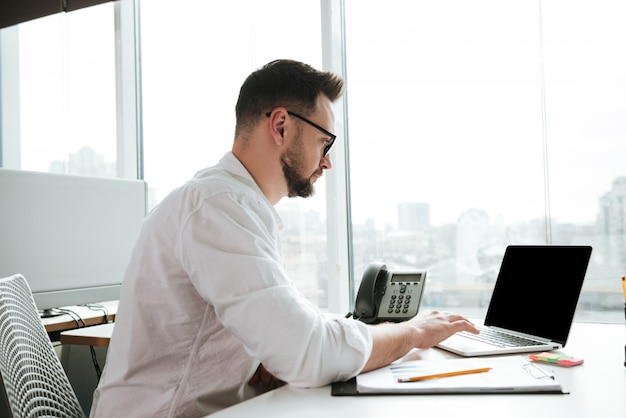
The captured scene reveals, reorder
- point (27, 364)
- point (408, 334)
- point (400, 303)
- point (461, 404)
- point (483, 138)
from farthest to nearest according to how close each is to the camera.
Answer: point (483, 138) → point (400, 303) → point (408, 334) → point (27, 364) → point (461, 404)

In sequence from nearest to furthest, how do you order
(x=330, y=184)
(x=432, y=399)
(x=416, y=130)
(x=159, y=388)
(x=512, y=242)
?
(x=432, y=399), (x=159, y=388), (x=512, y=242), (x=416, y=130), (x=330, y=184)

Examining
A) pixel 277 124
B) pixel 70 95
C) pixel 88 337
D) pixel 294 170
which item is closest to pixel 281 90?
pixel 277 124

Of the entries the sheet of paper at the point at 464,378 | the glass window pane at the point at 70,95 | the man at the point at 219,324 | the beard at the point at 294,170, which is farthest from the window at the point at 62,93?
the sheet of paper at the point at 464,378

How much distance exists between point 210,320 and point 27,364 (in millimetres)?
335

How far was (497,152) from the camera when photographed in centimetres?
235

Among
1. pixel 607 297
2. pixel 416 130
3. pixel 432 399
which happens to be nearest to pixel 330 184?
pixel 416 130

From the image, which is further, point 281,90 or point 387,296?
point 387,296

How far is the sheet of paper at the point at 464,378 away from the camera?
962 mm

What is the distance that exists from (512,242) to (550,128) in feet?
1.60

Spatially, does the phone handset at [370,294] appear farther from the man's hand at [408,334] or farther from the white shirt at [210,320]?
the white shirt at [210,320]

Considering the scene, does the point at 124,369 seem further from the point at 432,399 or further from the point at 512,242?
the point at 512,242

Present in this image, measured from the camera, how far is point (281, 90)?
1.33m

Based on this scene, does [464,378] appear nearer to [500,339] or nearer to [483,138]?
[500,339]

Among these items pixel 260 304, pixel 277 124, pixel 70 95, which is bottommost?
pixel 260 304
